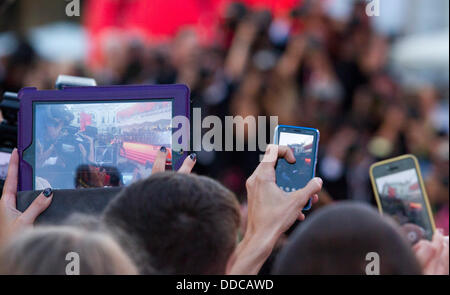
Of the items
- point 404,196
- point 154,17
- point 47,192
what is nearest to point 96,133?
point 47,192

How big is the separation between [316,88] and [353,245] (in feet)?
12.8

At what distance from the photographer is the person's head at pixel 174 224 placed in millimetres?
1348

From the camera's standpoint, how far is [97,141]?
70.8 inches

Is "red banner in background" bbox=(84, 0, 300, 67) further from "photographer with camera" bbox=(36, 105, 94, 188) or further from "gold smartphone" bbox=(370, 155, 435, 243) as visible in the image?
"photographer with camera" bbox=(36, 105, 94, 188)

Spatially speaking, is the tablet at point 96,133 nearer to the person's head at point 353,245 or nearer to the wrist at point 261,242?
the wrist at point 261,242

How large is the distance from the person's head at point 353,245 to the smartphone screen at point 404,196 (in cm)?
82

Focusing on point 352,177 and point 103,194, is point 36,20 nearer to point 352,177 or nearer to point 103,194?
point 352,177

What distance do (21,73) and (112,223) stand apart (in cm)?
472

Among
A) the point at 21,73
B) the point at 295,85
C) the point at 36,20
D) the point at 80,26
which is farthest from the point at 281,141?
the point at 36,20

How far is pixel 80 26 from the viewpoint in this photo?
9562 millimetres

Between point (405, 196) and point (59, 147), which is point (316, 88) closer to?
point (405, 196)

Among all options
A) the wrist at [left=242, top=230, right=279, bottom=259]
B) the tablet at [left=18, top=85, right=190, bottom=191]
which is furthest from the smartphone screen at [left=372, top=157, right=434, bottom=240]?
the tablet at [left=18, top=85, right=190, bottom=191]

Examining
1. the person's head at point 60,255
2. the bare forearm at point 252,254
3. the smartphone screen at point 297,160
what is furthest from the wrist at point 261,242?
the person's head at point 60,255

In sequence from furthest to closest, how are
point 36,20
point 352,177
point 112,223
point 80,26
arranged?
1. point 36,20
2. point 80,26
3. point 352,177
4. point 112,223
